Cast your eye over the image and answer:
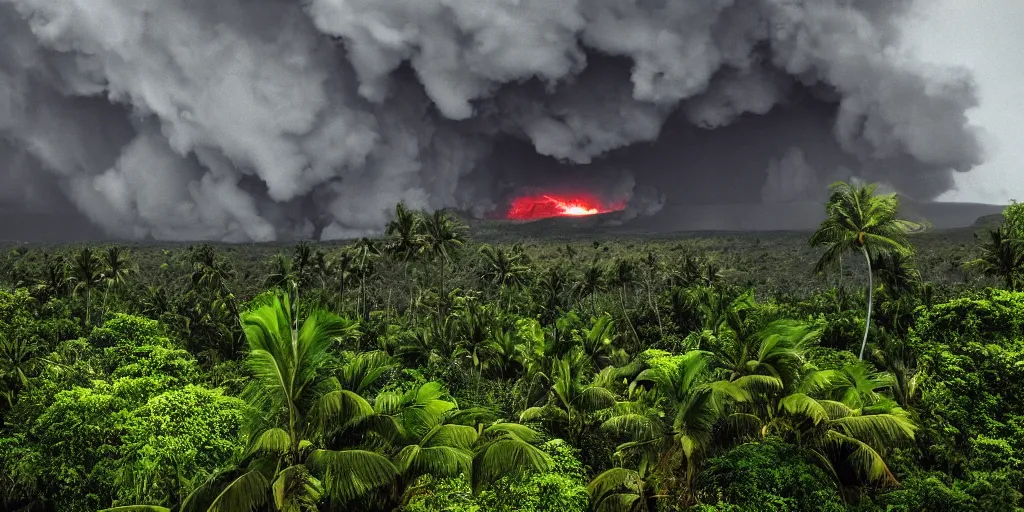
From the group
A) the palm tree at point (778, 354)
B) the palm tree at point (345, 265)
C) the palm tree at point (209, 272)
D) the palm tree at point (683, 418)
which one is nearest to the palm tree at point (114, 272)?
the palm tree at point (209, 272)

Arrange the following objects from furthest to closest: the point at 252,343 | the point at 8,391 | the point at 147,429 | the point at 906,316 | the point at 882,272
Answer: the point at 882,272 < the point at 906,316 < the point at 8,391 < the point at 147,429 < the point at 252,343

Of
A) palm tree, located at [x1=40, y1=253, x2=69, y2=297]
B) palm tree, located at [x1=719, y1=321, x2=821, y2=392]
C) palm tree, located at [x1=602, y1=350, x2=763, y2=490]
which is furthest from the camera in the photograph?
palm tree, located at [x1=40, y1=253, x2=69, y2=297]

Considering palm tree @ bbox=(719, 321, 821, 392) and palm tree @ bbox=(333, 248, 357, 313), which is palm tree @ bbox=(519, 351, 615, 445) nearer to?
palm tree @ bbox=(719, 321, 821, 392)

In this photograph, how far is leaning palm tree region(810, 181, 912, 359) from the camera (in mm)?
25922

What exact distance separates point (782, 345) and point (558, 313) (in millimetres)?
44858

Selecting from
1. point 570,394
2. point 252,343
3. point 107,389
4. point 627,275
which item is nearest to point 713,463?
point 570,394

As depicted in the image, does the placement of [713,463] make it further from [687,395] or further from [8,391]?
[8,391]

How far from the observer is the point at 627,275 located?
5631 cm

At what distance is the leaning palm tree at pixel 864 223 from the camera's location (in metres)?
25.9

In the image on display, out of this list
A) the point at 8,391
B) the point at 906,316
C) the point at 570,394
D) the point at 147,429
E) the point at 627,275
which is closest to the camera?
the point at 147,429

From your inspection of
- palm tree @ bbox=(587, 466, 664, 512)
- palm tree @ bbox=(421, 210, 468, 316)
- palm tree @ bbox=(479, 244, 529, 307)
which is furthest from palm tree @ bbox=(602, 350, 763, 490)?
palm tree @ bbox=(479, 244, 529, 307)

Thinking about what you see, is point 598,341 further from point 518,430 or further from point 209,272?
point 209,272

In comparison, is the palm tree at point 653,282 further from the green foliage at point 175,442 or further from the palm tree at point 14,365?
the palm tree at point 14,365

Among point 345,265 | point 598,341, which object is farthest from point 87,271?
point 598,341
